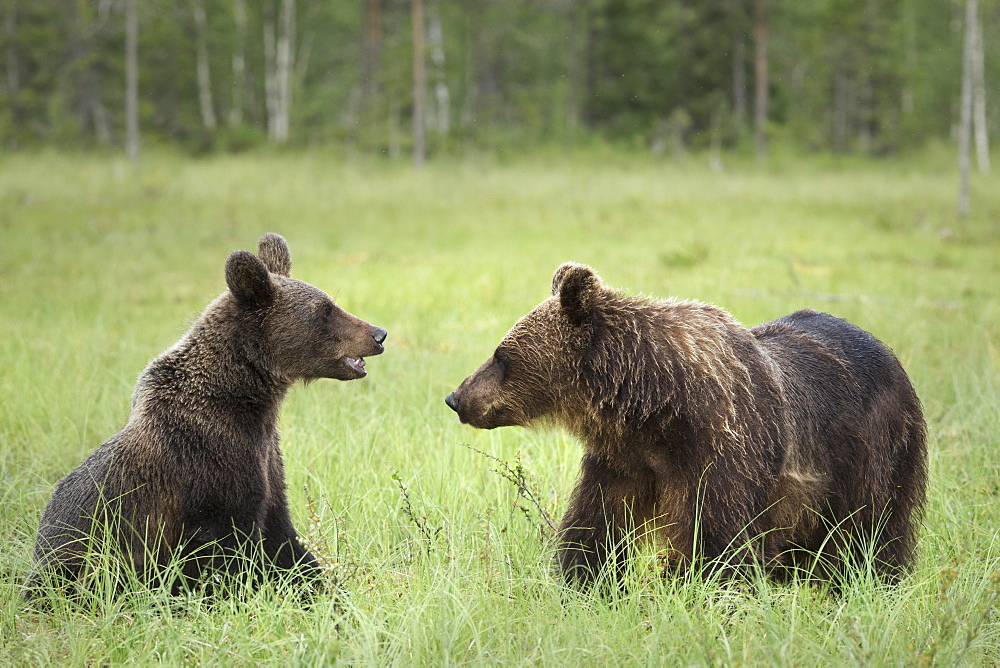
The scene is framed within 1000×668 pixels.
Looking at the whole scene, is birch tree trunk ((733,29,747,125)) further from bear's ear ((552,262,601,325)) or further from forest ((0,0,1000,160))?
bear's ear ((552,262,601,325))

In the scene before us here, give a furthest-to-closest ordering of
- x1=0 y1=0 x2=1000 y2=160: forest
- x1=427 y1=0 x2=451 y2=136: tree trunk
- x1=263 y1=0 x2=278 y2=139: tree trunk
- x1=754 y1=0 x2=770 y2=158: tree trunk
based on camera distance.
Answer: x1=263 y1=0 x2=278 y2=139: tree trunk, x1=754 y1=0 x2=770 y2=158: tree trunk, x1=427 y1=0 x2=451 y2=136: tree trunk, x1=0 y1=0 x2=1000 y2=160: forest

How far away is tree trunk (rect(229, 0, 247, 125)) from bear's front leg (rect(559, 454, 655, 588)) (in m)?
35.9

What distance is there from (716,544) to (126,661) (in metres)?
2.14

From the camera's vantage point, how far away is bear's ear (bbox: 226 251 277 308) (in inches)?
156

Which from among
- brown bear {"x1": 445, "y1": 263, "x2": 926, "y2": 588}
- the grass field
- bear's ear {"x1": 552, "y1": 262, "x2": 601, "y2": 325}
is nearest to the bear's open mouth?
the grass field

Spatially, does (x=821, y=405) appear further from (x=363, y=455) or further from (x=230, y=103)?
(x=230, y=103)

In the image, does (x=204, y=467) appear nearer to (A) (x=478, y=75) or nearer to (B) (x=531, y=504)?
(B) (x=531, y=504)

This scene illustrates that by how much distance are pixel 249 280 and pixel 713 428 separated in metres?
2.01

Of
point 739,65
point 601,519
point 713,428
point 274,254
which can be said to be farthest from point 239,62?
point 713,428

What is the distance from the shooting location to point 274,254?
461cm

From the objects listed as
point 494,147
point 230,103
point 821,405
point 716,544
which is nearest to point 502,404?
point 716,544

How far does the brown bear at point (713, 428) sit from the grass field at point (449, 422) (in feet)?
0.61

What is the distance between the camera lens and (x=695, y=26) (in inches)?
1483

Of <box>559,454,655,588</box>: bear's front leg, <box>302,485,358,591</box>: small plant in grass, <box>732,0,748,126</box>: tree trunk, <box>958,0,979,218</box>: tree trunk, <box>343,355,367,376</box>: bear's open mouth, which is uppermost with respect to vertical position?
<box>732,0,748,126</box>: tree trunk
